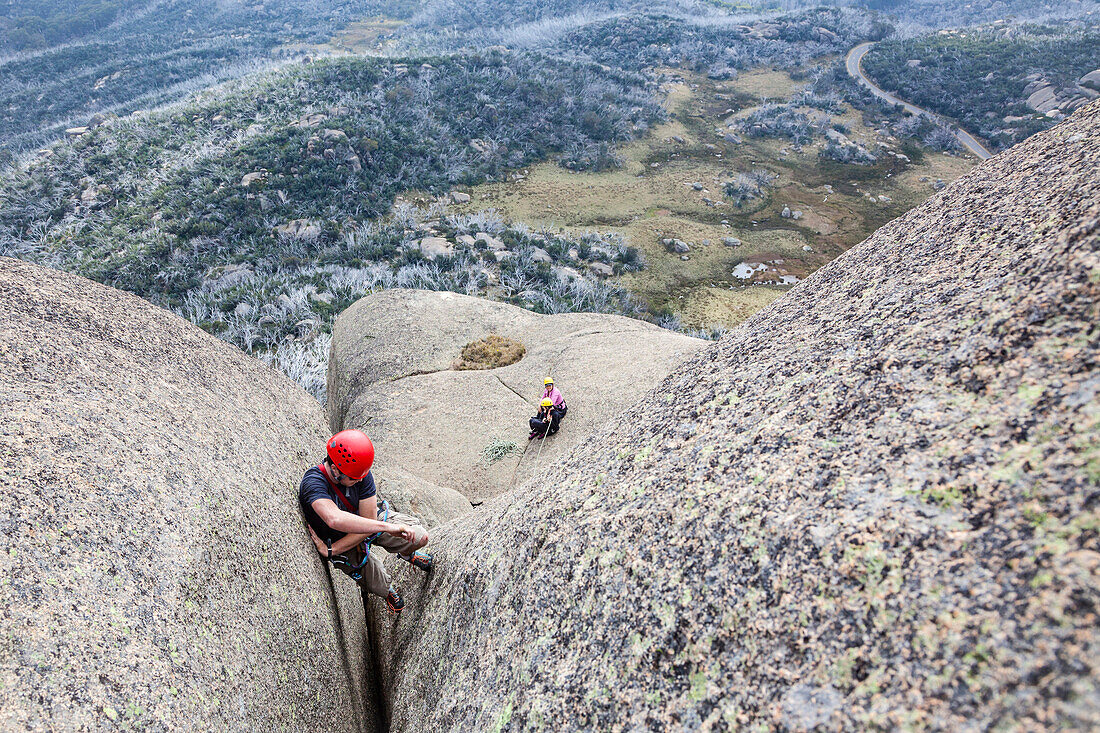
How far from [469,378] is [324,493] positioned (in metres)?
5.18

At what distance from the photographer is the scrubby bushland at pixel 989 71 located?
3203cm

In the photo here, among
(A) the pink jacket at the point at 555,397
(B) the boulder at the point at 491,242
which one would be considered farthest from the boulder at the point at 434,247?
(A) the pink jacket at the point at 555,397

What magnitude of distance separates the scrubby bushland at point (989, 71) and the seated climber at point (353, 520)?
37.7m

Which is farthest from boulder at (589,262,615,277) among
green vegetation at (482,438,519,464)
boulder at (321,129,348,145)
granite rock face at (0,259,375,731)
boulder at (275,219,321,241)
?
granite rock face at (0,259,375,731)

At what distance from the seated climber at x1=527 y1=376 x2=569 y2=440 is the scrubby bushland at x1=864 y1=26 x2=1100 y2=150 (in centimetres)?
3438

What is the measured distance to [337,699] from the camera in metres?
3.82

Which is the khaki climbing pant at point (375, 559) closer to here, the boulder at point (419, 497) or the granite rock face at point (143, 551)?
the granite rock face at point (143, 551)

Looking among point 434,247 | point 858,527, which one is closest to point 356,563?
point 858,527

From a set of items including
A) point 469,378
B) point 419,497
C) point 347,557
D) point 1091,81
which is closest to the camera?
point 347,557

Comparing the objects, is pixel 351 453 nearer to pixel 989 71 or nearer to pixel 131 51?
pixel 989 71

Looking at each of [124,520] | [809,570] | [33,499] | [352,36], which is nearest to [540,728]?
[809,570]

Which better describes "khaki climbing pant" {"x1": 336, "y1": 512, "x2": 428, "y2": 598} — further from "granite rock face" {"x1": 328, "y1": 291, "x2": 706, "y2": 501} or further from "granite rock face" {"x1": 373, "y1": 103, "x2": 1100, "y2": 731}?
"granite rock face" {"x1": 328, "y1": 291, "x2": 706, "y2": 501}

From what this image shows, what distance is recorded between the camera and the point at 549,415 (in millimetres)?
7527

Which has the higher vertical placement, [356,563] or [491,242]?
[356,563]
